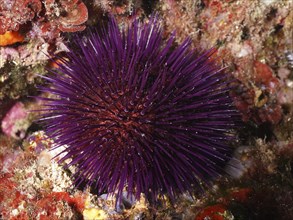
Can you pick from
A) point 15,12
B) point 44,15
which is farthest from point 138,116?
point 15,12

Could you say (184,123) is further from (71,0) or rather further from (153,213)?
(71,0)

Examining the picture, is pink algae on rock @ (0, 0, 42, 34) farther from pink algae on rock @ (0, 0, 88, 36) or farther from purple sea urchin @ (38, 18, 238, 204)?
purple sea urchin @ (38, 18, 238, 204)

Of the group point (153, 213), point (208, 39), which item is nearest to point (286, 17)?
point (208, 39)

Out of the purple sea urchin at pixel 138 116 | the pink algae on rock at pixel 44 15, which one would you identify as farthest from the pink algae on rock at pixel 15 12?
the purple sea urchin at pixel 138 116

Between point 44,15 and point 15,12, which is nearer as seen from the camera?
point 15,12

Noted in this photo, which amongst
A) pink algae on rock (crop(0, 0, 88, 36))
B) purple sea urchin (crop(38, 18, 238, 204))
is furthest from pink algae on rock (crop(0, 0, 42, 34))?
purple sea urchin (crop(38, 18, 238, 204))

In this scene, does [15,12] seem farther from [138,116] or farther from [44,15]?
[138,116]

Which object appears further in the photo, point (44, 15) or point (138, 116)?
point (44, 15)

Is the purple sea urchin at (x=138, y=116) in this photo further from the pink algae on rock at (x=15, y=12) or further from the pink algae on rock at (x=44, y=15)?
the pink algae on rock at (x=15, y=12)
